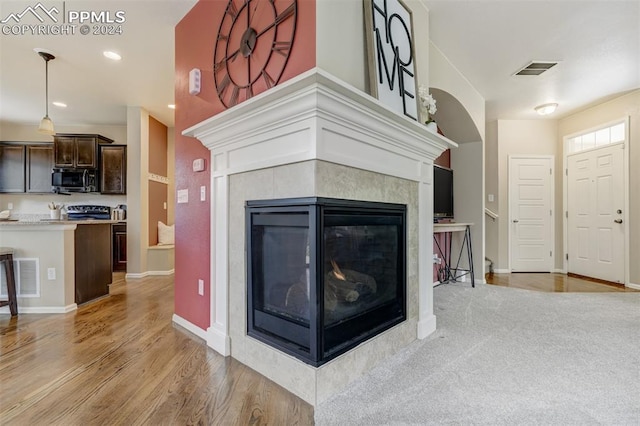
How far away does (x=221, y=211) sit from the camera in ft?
6.95

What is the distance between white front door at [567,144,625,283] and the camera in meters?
4.34

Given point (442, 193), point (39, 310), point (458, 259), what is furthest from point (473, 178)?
point (39, 310)

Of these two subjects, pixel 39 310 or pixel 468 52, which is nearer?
pixel 39 310

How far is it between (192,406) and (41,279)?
2.67 m

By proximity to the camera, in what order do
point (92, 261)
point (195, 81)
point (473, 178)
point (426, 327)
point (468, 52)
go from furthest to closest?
point (473, 178), point (92, 261), point (468, 52), point (195, 81), point (426, 327)

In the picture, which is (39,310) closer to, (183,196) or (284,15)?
(183,196)

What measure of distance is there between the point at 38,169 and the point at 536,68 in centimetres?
→ 795

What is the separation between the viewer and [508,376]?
1.75 m

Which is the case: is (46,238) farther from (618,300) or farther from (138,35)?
(618,300)

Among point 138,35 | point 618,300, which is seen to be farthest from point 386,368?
point 138,35

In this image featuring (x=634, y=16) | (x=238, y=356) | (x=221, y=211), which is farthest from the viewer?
(x=634, y=16)

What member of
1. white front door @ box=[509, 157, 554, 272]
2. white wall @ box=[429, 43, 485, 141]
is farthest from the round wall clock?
white front door @ box=[509, 157, 554, 272]

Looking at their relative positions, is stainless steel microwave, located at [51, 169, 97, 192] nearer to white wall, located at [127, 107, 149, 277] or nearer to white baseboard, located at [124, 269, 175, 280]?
white wall, located at [127, 107, 149, 277]

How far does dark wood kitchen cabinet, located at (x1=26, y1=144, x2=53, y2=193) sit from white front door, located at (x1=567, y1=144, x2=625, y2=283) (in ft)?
29.9
